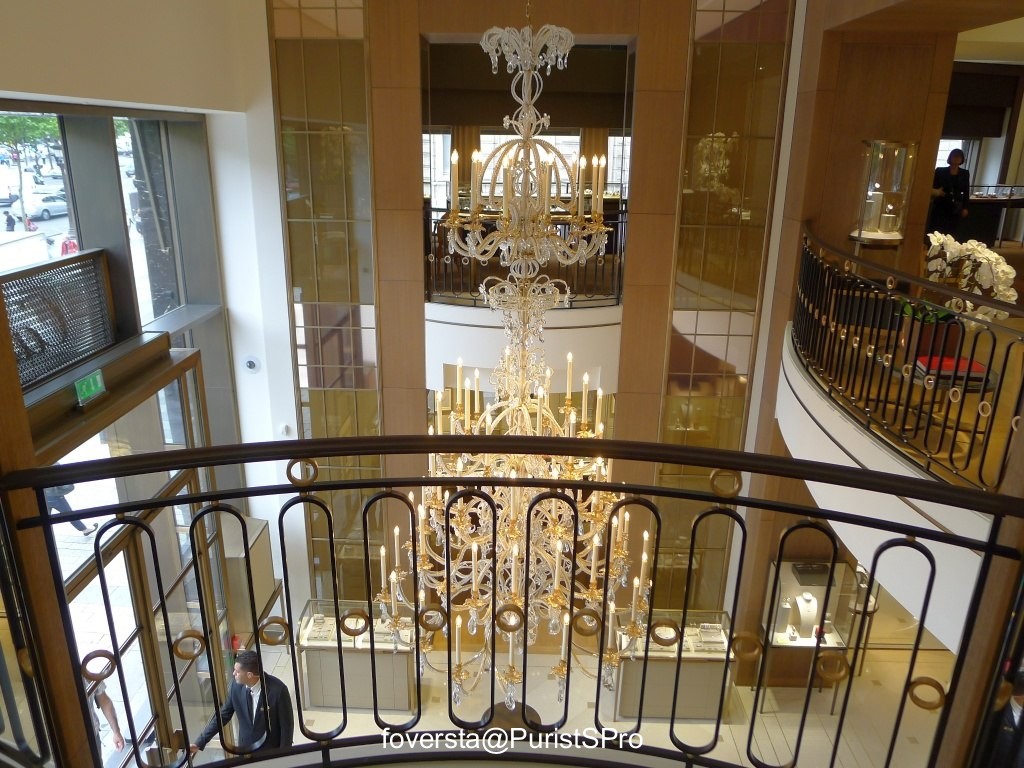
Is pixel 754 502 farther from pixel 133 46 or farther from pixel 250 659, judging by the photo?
pixel 133 46

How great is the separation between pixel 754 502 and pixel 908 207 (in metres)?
5.87

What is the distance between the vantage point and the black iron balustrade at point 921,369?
3337 millimetres

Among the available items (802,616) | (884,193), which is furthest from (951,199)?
(802,616)

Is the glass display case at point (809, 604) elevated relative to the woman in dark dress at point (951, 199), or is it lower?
lower

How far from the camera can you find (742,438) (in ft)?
26.5

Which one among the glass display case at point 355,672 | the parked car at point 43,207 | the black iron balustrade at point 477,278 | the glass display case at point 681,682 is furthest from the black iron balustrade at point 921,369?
the parked car at point 43,207

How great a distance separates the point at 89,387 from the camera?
16.1 feet

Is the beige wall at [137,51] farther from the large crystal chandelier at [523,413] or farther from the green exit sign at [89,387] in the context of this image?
the large crystal chandelier at [523,413]

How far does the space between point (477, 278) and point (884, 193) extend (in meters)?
4.23

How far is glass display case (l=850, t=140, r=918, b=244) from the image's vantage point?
6152 millimetres

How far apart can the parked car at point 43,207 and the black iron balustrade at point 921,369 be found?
18.5 ft

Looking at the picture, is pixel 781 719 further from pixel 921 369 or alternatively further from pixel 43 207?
pixel 43 207

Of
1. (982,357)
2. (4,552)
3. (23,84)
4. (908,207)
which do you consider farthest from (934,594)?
(23,84)

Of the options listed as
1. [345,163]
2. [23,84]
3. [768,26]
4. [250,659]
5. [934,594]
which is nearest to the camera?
A: [934,594]
